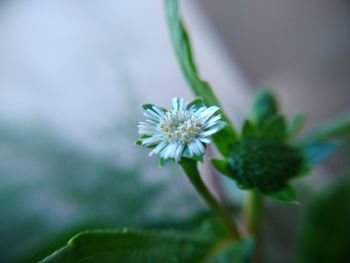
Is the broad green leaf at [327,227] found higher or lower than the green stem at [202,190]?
lower

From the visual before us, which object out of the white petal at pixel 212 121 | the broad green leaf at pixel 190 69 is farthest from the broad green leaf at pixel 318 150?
the white petal at pixel 212 121

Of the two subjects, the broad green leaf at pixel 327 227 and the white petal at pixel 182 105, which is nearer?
the white petal at pixel 182 105

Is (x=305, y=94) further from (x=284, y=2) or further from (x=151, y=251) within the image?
(x=151, y=251)

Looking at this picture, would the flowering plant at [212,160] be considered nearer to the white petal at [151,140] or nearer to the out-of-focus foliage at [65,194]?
the white petal at [151,140]

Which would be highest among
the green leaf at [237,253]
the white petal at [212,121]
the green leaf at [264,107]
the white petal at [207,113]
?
the green leaf at [264,107]

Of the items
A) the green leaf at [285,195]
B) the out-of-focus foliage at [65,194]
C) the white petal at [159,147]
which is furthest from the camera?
the out-of-focus foliage at [65,194]

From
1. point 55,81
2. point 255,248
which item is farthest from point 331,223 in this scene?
point 55,81

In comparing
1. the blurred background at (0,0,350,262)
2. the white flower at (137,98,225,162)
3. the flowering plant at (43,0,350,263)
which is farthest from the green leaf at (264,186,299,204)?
the blurred background at (0,0,350,262)

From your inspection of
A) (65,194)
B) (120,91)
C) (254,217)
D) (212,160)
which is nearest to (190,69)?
(212,160)
